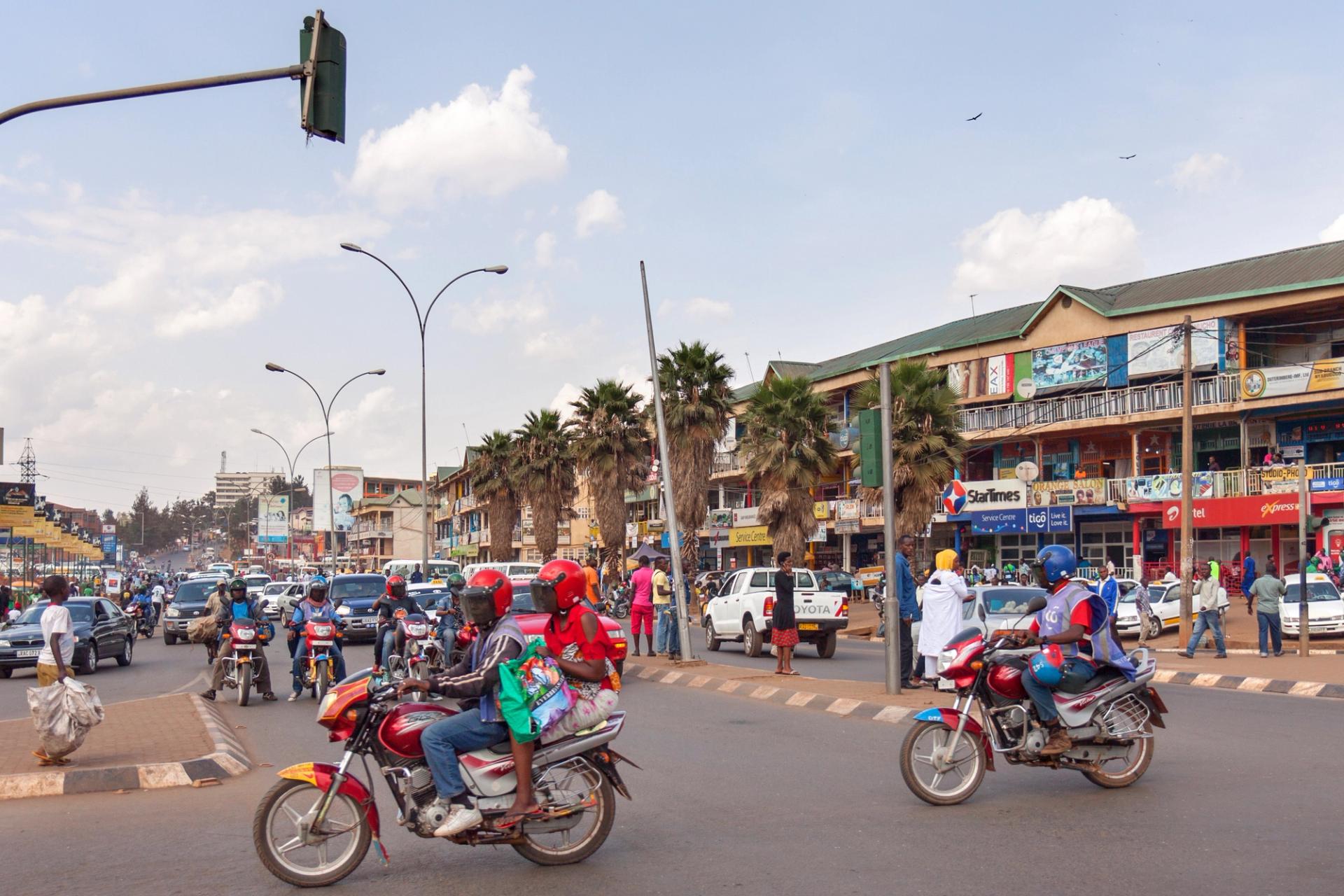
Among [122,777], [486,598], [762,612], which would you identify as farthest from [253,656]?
[486,598]

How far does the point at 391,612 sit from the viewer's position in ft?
54.6

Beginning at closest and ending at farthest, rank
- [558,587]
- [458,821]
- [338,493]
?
[458,821]
[558,587]
[338,493]

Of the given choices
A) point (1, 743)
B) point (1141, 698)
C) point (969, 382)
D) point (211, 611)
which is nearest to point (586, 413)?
point (969, 382)

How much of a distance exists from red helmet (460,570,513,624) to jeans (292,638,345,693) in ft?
31.8

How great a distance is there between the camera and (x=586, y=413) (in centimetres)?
5041

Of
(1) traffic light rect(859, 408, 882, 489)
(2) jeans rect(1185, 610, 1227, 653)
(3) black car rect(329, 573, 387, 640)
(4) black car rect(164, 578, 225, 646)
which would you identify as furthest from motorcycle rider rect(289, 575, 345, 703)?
(4) black car rect(164, 578, 225, 646)

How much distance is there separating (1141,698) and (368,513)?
4783 inches

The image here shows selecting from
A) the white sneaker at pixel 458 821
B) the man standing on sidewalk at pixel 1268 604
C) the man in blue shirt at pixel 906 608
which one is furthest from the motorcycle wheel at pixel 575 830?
the man standing on sidewalk at pixel 1268 604

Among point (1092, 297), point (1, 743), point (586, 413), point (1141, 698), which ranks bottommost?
point (1, 743)

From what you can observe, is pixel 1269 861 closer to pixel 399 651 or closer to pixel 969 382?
pixel 399 651

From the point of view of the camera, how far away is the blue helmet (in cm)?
852

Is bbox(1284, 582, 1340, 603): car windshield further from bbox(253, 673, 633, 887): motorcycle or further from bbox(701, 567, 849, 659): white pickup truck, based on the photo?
bbox(253, 673, 633, 887): motorcycle

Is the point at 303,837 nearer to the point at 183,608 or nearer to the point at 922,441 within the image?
the point at 183,608

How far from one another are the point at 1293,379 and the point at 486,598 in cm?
3578
